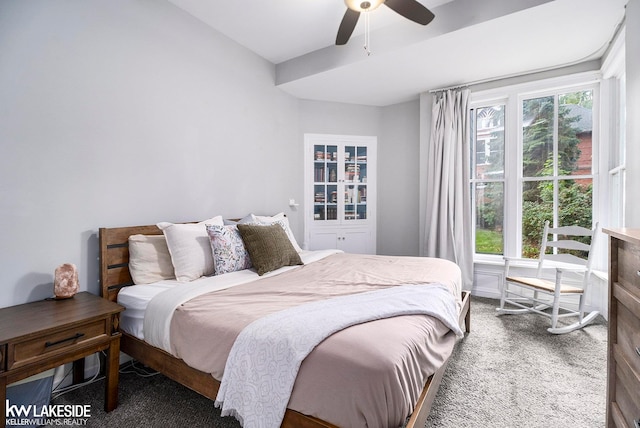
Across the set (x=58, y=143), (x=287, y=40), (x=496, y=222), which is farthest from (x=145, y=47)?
(x=496, y=222)

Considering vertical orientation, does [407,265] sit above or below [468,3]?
below

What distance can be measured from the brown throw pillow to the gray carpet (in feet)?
3.00

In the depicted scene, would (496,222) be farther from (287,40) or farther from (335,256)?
(287,40)

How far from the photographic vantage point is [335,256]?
9.59 ft

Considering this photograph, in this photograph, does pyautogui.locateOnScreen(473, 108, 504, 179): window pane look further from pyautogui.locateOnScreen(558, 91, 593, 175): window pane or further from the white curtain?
pyautogui.locateOnScreen(558, 91, 593, 175): window pane

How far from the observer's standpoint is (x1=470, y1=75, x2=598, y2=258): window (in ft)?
10.6

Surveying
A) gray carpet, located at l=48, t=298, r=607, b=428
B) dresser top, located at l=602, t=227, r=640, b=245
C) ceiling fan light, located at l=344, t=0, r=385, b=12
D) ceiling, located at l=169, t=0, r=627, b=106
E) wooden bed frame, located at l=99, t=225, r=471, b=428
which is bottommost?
gray carpet, located at l=48, t=298, r=607, b=428

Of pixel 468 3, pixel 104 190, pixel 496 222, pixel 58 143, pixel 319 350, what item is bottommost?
pixel 319 350

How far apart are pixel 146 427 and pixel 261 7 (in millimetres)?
3092

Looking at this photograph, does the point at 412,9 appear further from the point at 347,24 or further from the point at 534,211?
the point at 534,211

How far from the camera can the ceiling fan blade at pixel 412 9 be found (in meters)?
1.95

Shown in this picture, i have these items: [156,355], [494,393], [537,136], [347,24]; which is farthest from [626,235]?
[537,136]

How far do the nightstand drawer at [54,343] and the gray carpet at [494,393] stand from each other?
46cm

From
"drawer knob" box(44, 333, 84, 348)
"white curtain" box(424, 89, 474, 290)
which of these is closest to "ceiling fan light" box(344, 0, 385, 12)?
"white curtain" box(424, 89, 474, 290)
